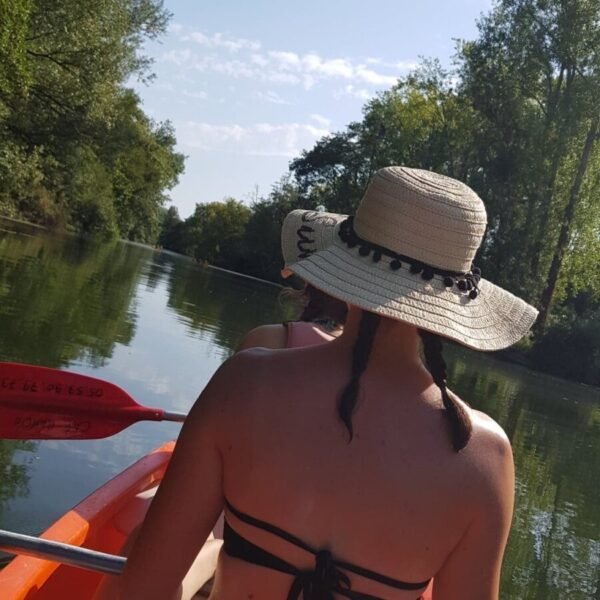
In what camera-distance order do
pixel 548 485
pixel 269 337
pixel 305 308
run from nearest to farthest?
pixel 269 337 → pixel 305 308 → pixel 548 485

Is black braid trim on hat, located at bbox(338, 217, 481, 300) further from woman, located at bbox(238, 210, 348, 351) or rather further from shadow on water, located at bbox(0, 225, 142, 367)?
shadow on water, located at bbox(0, 225, 142, 367)

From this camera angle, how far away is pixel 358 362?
1.29 meters

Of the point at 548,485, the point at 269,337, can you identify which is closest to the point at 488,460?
the point at 269,337

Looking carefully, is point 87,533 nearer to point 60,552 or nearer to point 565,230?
point 60,552

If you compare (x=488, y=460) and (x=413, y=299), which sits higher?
(x=413, y=299)

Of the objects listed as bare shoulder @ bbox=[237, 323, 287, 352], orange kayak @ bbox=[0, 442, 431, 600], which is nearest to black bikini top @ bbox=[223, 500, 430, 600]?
orange kayak @ bbox=[0, 442, 431, 600]

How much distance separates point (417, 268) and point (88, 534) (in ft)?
6.81

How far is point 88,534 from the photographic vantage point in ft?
9.91

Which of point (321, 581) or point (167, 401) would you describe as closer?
point (321, 581)

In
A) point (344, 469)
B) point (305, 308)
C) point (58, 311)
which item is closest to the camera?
point (344, 469)

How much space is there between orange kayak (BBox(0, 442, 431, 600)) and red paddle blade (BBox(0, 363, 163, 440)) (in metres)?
0.31

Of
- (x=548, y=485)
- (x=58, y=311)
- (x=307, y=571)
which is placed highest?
(x=307, y=571)

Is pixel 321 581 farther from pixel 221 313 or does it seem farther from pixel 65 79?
pixel 221 313

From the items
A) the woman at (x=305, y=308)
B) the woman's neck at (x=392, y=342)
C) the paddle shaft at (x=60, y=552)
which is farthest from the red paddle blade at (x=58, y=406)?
the woman's neck at (x=392, y=342)
